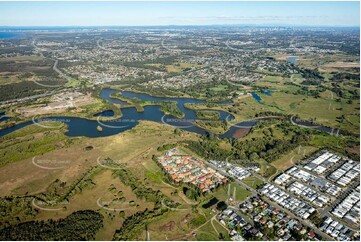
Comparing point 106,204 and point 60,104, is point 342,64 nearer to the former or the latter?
point 60,104

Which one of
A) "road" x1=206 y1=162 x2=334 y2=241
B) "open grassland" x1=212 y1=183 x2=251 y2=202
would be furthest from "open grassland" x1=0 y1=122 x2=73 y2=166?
"road" x1=206 y1=162 x2=334 y2=241

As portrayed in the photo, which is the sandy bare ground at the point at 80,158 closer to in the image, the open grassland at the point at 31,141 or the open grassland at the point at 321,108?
the open grassland at the point at 31,141

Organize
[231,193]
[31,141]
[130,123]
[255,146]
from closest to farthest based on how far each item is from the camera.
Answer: [231,193] → [255,146] → [31,141] → [130,123]

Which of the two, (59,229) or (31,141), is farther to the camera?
(31,141)

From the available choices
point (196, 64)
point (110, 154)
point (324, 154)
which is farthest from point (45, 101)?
point (196, 64)

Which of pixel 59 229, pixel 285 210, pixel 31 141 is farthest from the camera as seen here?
pixel 31 141

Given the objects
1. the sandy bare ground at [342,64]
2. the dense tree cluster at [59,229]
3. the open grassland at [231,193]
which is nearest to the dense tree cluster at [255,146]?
the open grassland at [231,193]

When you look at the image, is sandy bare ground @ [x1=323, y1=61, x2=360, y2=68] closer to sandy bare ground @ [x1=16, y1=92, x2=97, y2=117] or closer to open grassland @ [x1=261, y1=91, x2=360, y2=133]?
open grassland @ [x1=261, y1=91, x2=360, y2=133]

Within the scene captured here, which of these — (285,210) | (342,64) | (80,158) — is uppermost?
(342,64)

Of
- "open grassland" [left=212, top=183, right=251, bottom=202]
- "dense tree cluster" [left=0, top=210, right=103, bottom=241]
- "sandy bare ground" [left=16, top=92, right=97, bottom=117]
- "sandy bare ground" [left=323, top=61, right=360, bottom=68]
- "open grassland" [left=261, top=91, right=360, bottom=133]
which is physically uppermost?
"sandy bare ground" [left=323, top=61, right=360, bottom=68]

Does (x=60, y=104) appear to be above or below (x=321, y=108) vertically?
above

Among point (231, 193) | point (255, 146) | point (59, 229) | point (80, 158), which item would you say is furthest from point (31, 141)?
point (255, 146)
